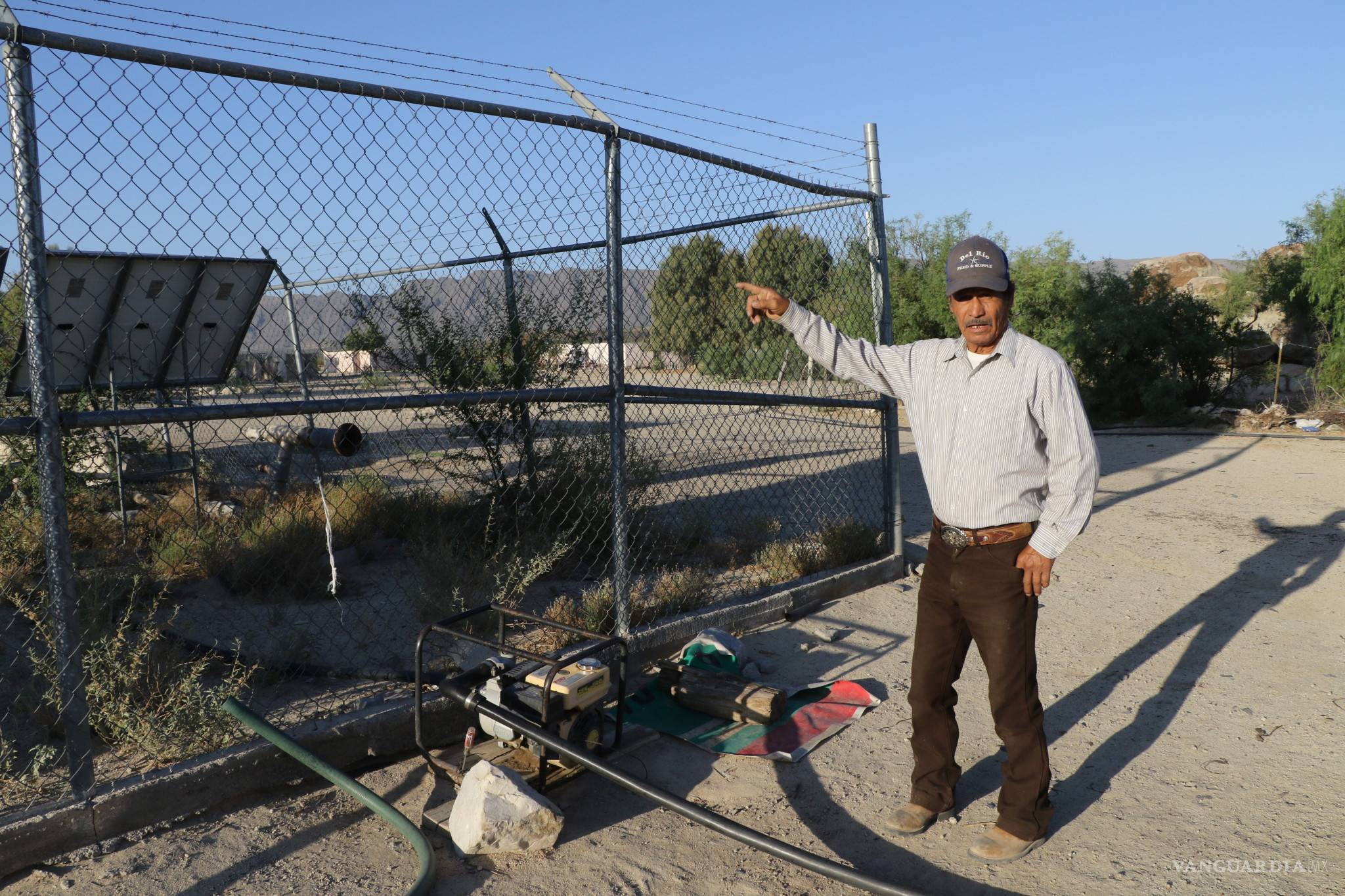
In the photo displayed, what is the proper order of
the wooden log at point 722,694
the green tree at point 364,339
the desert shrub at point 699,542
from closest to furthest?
the wooden log at point 722,694 < the green tree at point 364,339 < the desert shrub at point 699,542

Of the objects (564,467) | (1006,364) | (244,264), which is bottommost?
(564,467)

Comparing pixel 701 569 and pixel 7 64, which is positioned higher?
pixel 7 64

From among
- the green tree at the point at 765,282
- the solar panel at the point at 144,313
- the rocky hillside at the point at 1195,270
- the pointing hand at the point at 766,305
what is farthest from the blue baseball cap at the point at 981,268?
the rocky hillside at the point at 1195,270

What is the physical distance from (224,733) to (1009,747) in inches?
115

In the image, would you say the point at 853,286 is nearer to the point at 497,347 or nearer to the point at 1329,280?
the point at 497,347

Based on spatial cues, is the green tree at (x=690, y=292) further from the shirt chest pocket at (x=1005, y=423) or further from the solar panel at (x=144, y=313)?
the shirt chest pocket at (x=1005, y=423)

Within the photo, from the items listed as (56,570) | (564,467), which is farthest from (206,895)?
(564,467)

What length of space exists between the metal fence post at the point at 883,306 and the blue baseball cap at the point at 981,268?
130 inches

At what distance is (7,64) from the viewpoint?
294 cm

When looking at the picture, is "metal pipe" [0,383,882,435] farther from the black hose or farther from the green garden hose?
the black hose

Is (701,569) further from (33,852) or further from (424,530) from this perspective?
(33,852)

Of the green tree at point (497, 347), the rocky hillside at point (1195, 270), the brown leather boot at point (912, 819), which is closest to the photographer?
the brown leather boot at point (912, 819)

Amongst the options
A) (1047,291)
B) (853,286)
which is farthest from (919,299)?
(853,286)

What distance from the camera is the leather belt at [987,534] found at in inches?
132
